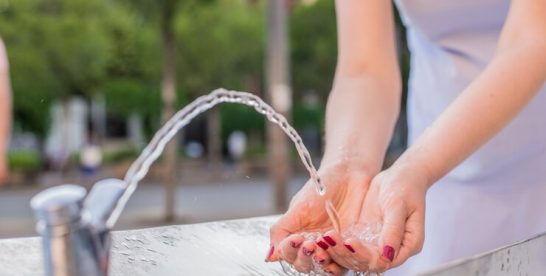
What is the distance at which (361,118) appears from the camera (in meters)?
0.95

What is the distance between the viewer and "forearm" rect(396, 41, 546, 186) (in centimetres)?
79

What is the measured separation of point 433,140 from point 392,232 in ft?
0.35

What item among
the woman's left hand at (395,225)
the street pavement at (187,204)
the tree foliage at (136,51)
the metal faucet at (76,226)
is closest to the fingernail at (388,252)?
the woman's left hand at (395,225)

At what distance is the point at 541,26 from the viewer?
86 centimetres

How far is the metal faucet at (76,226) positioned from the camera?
544 millimetres

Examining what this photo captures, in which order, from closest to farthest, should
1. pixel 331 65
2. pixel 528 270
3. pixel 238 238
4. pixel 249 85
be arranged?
pixel 528 270
pixel 238 238
pixel 331 65
pixel 249 85

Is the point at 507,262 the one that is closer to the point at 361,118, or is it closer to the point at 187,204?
the point at 361,118

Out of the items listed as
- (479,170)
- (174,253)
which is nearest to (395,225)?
(174,253)

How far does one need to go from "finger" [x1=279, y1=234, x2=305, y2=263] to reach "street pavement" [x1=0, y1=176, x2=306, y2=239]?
5037 millimetres

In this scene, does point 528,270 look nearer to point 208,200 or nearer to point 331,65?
point 208,200

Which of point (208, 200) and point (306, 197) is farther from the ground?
point (306, 197)

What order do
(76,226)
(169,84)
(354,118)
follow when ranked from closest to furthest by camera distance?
(76,226) → (354,118) → (169,84)

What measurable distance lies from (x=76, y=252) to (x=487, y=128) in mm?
422

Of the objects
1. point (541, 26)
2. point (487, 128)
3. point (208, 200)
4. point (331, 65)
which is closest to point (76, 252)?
point (487, 128)
